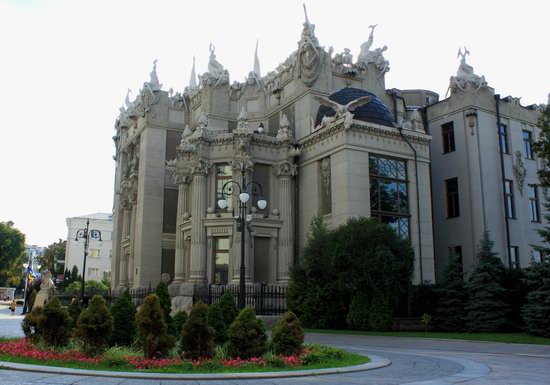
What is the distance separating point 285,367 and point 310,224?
23697 millimetres

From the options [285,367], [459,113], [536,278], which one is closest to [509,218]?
[459,113]

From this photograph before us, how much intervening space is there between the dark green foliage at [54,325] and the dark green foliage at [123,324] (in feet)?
3.88

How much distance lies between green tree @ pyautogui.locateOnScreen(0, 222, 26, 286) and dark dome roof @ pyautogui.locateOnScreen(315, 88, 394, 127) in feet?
243

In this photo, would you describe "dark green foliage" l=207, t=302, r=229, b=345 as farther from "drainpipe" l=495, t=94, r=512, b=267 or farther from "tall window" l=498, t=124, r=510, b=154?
"tall window" l=498, t=124, r=510, b=154

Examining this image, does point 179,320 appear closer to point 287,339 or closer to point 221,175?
point 287,339

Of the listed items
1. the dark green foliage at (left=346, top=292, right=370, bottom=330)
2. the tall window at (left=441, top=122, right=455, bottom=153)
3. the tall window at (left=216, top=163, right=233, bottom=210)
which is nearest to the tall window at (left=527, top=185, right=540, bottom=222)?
the tall window at (left=441, top=122, right=455, bottom=153)

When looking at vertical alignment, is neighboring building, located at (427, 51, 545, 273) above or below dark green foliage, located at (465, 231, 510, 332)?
above

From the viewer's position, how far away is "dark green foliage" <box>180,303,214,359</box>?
12273 mm

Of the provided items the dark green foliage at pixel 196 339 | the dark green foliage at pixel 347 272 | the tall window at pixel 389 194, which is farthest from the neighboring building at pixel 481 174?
the dark green foliage at pixel 196 339

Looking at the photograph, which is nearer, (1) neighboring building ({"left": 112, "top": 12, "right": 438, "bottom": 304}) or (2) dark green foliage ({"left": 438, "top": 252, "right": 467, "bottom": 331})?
(2) dark green foliage ({"left": 438, "top": 252, "right": 467, "bottom": 331})

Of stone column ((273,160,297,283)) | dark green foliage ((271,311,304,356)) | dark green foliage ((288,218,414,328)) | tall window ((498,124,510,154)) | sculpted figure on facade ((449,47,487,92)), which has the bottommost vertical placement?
dark green foliage ((271,311,304,356))

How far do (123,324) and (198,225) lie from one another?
2163cm

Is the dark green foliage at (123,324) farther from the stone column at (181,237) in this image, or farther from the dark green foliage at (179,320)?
the stone column at (181,237)

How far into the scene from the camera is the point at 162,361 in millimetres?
11742
